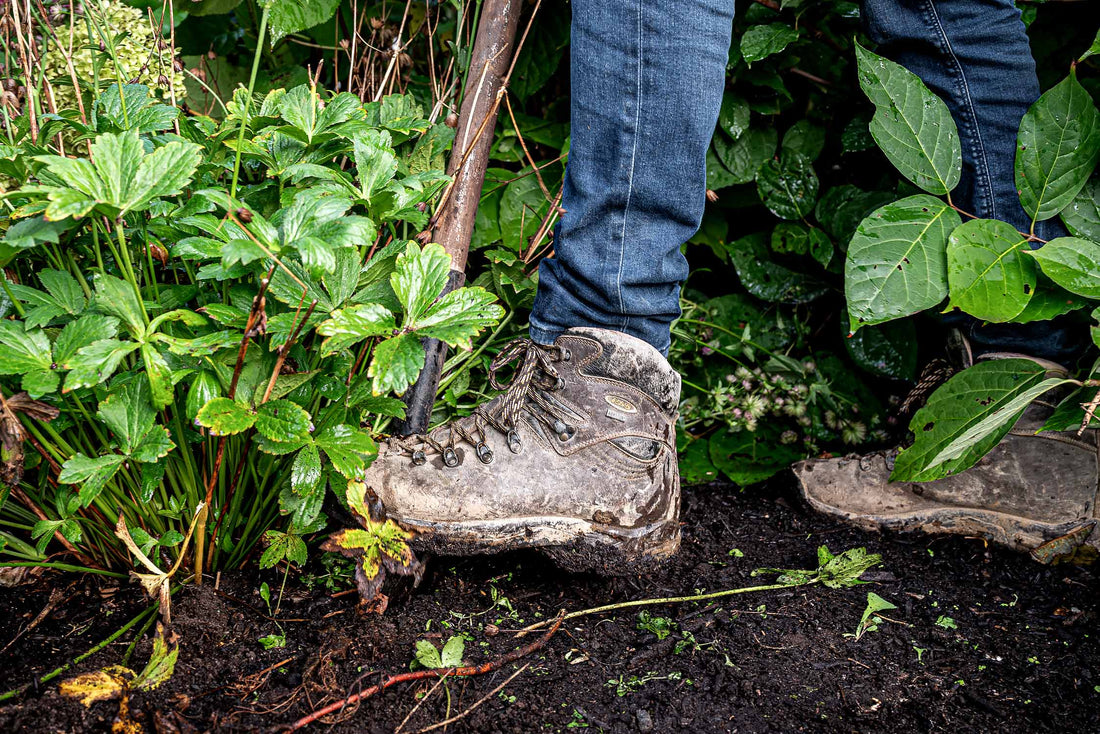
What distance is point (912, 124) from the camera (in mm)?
1537

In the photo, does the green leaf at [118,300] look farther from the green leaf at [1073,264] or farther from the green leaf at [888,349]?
the green leaf at [888,349]

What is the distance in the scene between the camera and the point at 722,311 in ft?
7.46

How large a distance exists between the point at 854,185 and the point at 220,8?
182 cm

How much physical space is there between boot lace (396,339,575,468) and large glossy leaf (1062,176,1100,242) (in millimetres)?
1073

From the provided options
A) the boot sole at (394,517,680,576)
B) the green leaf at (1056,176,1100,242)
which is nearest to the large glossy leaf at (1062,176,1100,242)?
the green leaf at (1056,176,1100,242)

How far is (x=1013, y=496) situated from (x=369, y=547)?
4.52 ft

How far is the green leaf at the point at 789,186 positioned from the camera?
2.17m

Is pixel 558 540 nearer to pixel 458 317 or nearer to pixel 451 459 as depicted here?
pixel 451 459

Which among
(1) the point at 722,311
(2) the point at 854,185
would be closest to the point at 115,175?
(1) the point at 722,311

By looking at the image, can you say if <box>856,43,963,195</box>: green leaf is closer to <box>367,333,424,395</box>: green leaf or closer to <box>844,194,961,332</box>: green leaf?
<box>844,194,961,332</box>: green leaf

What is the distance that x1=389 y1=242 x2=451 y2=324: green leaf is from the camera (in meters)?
1.02

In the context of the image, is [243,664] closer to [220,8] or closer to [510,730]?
[510,730]

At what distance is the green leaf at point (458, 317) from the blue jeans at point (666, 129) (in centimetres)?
45

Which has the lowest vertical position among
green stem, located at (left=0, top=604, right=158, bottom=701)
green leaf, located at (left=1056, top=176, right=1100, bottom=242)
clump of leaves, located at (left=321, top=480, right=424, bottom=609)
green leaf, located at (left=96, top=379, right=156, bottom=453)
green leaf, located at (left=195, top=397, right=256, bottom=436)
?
green stem, located at (left=0, top=604, right=158, bottom=701)
